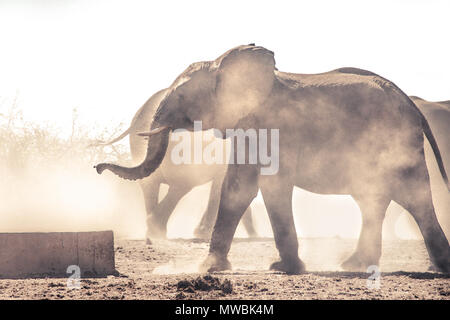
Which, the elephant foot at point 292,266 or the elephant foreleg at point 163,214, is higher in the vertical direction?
the elephant foreleg at point 163,214

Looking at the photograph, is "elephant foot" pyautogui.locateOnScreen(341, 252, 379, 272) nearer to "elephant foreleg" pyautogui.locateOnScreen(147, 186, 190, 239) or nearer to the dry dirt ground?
the dry dirt ground

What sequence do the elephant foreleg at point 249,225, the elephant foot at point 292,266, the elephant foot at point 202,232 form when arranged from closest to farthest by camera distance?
the elephant foot at point 292,266, the elephant foot at point 202,232, the elephant foreleg at point 249,225

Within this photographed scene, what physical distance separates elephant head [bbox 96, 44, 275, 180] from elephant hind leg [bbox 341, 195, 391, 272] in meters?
2.07

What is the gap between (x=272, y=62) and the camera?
35.9 ft

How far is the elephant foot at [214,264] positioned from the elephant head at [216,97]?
1511 millimetres

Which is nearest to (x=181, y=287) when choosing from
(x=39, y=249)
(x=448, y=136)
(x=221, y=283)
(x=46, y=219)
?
(x=221, y=283)

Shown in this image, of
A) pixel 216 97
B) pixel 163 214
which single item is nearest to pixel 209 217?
pixel 163 214

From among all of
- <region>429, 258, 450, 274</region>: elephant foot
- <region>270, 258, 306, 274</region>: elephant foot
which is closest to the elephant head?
<region>270, 258, 306, 274</region>: elephant foot

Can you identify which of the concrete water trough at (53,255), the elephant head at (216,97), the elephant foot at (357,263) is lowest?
the elephant foot at (357,263)

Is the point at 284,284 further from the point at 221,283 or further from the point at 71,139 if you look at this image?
the point at 71,139

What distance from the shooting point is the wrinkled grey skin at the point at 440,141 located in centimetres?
1280

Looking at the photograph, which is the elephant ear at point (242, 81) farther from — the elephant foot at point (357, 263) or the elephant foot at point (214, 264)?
the elephant foot at point (357, 263)

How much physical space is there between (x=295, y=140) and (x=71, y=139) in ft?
67.3

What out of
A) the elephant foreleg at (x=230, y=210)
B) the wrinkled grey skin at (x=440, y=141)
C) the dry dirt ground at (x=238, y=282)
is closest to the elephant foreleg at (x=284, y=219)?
the elephant foreleg at (x=230, y=210)
